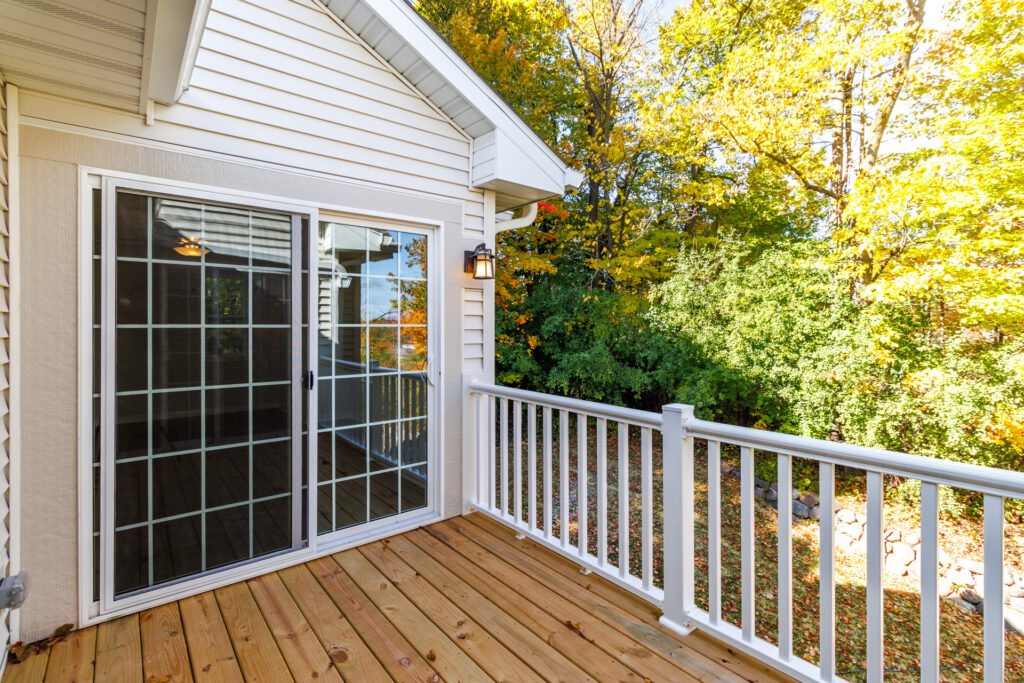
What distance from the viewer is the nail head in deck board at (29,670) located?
71.1 inches

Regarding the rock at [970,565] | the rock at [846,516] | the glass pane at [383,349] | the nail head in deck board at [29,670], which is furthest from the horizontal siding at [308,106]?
the rock at [970,565]

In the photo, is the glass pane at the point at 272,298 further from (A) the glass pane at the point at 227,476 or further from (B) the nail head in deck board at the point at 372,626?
(B) the nail head in deck board at the point at 372,626

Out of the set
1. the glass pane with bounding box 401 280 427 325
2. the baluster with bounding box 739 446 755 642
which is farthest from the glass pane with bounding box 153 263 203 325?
the baluster with bounding box 739 446 755 642

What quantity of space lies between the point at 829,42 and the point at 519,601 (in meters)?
7.33

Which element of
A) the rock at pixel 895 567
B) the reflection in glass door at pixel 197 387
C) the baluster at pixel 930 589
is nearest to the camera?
the baluster at pixel 930 589

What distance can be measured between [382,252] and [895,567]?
5.63 meters

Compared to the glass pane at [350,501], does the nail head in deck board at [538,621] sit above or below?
below

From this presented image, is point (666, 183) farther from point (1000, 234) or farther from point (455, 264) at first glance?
point (455, 264)

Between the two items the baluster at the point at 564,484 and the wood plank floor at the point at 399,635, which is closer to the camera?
the wood plank floor at the point at 399,635

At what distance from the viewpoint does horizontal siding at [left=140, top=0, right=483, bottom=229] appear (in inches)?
94.9

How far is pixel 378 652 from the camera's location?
198cm

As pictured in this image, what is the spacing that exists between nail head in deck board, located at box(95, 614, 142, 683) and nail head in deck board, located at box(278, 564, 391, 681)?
0.62 metres

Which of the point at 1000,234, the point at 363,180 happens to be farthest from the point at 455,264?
the point at 1000,234

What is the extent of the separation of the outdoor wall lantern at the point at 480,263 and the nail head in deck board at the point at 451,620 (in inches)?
73.6
